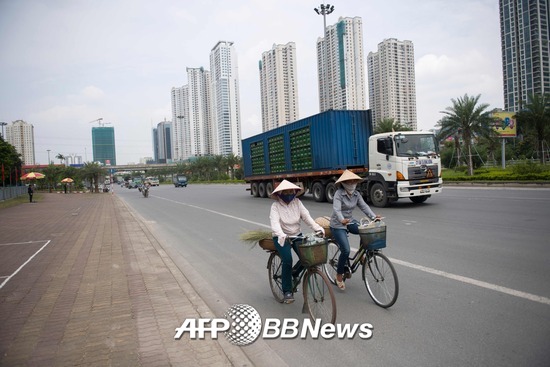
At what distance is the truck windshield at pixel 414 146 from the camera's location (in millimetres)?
13984

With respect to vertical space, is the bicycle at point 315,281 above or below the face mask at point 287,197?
below

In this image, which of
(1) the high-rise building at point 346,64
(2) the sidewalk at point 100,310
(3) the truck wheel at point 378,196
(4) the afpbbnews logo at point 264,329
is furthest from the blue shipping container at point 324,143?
(1) the high-rise building at point 346,64

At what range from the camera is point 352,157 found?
54.5 feet

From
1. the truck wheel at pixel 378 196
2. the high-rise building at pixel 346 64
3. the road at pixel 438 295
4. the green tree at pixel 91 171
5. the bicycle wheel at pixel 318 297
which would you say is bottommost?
the road at pixel 438 295

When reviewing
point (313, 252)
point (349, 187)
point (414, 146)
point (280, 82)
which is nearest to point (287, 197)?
point (313, 252)

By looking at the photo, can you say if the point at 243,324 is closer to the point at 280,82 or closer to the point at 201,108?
the point at 280,82

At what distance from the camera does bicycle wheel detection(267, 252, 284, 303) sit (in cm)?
488

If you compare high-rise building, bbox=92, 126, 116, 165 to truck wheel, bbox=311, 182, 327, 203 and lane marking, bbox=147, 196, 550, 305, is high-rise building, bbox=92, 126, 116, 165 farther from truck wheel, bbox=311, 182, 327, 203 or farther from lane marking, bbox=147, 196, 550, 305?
lane marking, bbox=147, 196, 550, 305

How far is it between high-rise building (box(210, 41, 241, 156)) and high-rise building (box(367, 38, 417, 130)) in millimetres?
39405

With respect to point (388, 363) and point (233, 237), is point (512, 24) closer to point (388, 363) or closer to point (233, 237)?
point (233, 237)

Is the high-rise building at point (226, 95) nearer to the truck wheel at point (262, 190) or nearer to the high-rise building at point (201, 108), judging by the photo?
the high-rise building at point (201, 108)

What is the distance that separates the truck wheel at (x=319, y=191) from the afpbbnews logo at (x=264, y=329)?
13.9m

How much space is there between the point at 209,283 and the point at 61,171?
74259 millimetres

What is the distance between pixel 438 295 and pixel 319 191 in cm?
1373
